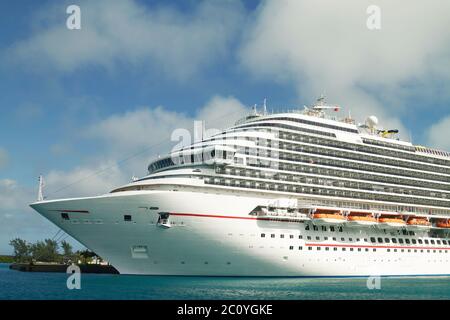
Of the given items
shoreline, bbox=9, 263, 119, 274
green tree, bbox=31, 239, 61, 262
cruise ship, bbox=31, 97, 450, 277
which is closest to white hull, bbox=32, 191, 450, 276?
cruise ship, bbox=31, 97, 450, 277

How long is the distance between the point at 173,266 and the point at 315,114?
882 inches

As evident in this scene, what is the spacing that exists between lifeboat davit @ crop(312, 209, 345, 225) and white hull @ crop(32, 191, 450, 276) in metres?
1.70

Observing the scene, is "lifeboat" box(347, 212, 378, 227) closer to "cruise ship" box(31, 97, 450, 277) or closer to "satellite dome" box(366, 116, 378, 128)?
"cruise ship" box(31, 97, 450, 277)

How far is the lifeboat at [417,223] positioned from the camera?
4512cm

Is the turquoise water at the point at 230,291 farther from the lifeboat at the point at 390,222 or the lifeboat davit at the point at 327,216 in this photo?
the lifeboat at the point at 390,222

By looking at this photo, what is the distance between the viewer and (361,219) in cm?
4078

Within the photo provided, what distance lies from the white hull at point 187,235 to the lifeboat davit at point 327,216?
5.58 feet

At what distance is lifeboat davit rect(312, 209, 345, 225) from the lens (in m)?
38.4

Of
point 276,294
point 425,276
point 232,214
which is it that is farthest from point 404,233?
point 276,294

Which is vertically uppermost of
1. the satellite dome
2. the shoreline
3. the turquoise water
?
the satellite dome

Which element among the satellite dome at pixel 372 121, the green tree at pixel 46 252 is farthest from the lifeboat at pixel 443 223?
the green tree at pixel 46 252
